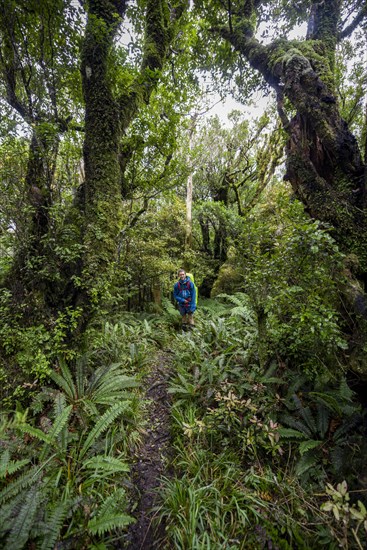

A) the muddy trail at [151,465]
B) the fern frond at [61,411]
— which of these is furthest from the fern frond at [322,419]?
the fern frond at [61,411]

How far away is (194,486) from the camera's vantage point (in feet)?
9.21

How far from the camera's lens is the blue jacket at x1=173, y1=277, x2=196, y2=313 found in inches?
289

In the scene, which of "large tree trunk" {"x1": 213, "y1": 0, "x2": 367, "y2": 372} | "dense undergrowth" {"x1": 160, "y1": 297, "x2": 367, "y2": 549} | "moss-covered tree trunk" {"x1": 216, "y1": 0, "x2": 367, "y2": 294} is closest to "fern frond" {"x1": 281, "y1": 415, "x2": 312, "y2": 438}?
"dense undergrowth" {"x1": 160, "y1": 297, "x2": 367, "y2": 549}

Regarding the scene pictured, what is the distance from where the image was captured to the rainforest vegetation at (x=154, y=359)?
95.8 inches

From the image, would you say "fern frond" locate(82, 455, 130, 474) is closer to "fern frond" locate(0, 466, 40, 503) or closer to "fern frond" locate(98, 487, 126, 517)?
"fern frond" locate(98, 487, 126, 517)

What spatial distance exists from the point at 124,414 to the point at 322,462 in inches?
112

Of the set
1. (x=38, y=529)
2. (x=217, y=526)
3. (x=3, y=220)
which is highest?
(x=3, y=220)

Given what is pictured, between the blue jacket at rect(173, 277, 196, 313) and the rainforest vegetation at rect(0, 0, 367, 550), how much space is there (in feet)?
7.18

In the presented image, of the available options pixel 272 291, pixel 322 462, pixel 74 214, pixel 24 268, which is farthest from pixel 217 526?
pixel 74 214

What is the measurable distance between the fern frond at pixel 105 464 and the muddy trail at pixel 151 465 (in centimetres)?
55

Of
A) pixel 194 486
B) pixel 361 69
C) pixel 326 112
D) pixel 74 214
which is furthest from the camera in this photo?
pixel 361 69

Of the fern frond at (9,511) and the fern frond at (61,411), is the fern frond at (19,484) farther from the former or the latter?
the fern frond at (61,411)

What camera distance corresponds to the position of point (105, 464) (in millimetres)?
2666

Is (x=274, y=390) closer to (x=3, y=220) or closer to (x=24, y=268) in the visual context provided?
(x=24, y=268)
